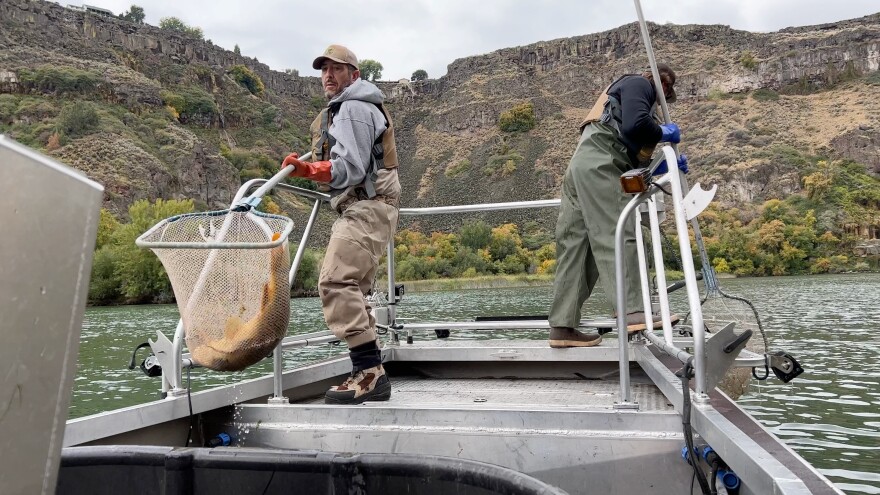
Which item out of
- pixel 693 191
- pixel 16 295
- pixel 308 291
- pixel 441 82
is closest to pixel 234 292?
pixel 693 191

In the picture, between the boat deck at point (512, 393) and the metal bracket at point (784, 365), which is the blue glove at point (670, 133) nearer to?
the boat deck at point (512, 393)

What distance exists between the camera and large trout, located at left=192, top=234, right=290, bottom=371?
254 centimetres

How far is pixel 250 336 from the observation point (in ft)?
8.35

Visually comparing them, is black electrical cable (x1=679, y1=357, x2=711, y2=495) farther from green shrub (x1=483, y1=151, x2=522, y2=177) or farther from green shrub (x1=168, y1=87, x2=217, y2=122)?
green shrub (x1=483, y1=151, x2=522, y2=177)

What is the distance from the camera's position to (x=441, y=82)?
14188 cm

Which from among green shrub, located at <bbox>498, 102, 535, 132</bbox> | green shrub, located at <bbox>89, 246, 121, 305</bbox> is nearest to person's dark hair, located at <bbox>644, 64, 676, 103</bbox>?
green shrub, located at <bbox>89, 246, 121, 305</bbox>

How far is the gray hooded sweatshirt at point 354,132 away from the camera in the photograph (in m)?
3.15

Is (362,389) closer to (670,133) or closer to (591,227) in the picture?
(591,227)

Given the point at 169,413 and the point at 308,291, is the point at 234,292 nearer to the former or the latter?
the point at 169,413

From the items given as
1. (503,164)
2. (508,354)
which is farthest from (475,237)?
(508,354)

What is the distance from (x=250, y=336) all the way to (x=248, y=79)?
14037cm

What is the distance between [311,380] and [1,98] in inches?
3591

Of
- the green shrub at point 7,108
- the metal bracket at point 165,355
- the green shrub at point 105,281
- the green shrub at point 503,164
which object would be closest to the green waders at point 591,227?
the metal bracket at point 165,355

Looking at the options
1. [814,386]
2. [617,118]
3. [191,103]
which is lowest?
[814,386]
